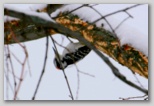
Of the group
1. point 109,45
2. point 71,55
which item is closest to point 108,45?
point 109,45

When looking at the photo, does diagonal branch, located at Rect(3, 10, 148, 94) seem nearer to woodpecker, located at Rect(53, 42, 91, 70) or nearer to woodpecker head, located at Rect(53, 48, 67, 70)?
woodpecker, located at Rect(53, 42, 91, 70)

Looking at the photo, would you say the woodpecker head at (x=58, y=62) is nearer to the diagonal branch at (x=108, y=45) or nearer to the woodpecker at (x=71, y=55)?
the woodpecker at (x=71, y=55)

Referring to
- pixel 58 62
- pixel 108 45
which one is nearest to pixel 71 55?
pixel 58 62

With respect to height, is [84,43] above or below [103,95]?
above

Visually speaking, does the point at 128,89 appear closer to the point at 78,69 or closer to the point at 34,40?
the point at 78,69

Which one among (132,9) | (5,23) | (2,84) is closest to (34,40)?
(5,23)

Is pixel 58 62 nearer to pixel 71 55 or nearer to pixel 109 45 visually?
pixel 71 55

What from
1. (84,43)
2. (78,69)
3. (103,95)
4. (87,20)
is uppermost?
(87,20)

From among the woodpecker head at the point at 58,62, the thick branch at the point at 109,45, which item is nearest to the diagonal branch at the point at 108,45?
the thick branch at the point at 109,45
